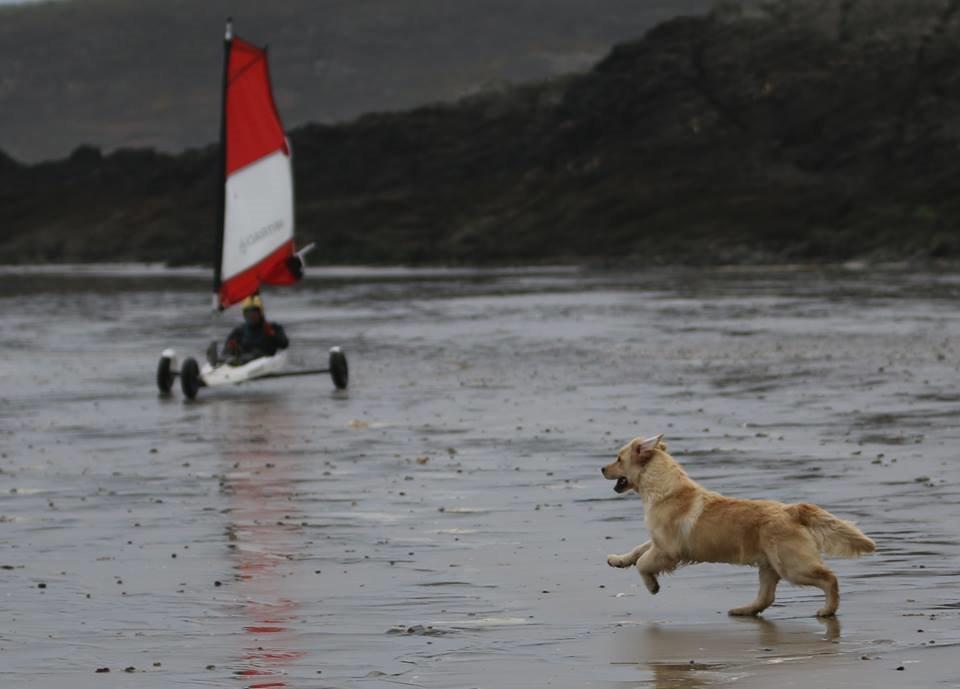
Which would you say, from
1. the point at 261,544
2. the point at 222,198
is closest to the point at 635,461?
the point at 261,544

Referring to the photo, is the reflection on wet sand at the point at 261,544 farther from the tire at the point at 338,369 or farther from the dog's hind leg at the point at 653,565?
the tire at the point at 338,369

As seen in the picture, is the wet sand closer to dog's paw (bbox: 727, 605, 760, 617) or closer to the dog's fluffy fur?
dog's paw (bbox: 727, 605, 760, 617)

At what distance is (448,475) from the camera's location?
63.9ft

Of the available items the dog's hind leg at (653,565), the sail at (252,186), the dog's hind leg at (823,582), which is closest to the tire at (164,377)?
the sail at (252,186)

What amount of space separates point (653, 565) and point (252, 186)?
28280mm

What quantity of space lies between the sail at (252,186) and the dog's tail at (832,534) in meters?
26.5

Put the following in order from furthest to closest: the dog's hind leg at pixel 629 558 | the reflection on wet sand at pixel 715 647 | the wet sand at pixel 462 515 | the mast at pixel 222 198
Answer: the mast at pixel 222 198 → the dog's hind leg at pixel 629 558 → the wet sand at pixel 462 515 → the reflection on wet sand at pixel 715 647

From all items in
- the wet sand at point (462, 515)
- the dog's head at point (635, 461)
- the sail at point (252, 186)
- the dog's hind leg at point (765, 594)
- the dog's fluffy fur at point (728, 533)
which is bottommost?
the wet sand at point (462, 515)

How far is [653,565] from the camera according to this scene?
12.0 metres

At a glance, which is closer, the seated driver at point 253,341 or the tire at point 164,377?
the tire at point 164,377

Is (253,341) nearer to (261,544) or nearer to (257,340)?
(257,340)

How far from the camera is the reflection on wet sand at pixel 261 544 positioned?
427 inches

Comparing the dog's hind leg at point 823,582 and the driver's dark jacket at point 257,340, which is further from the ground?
the driver's dark jacket at point 257,340

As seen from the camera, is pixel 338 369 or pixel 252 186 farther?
pixel 252 186
